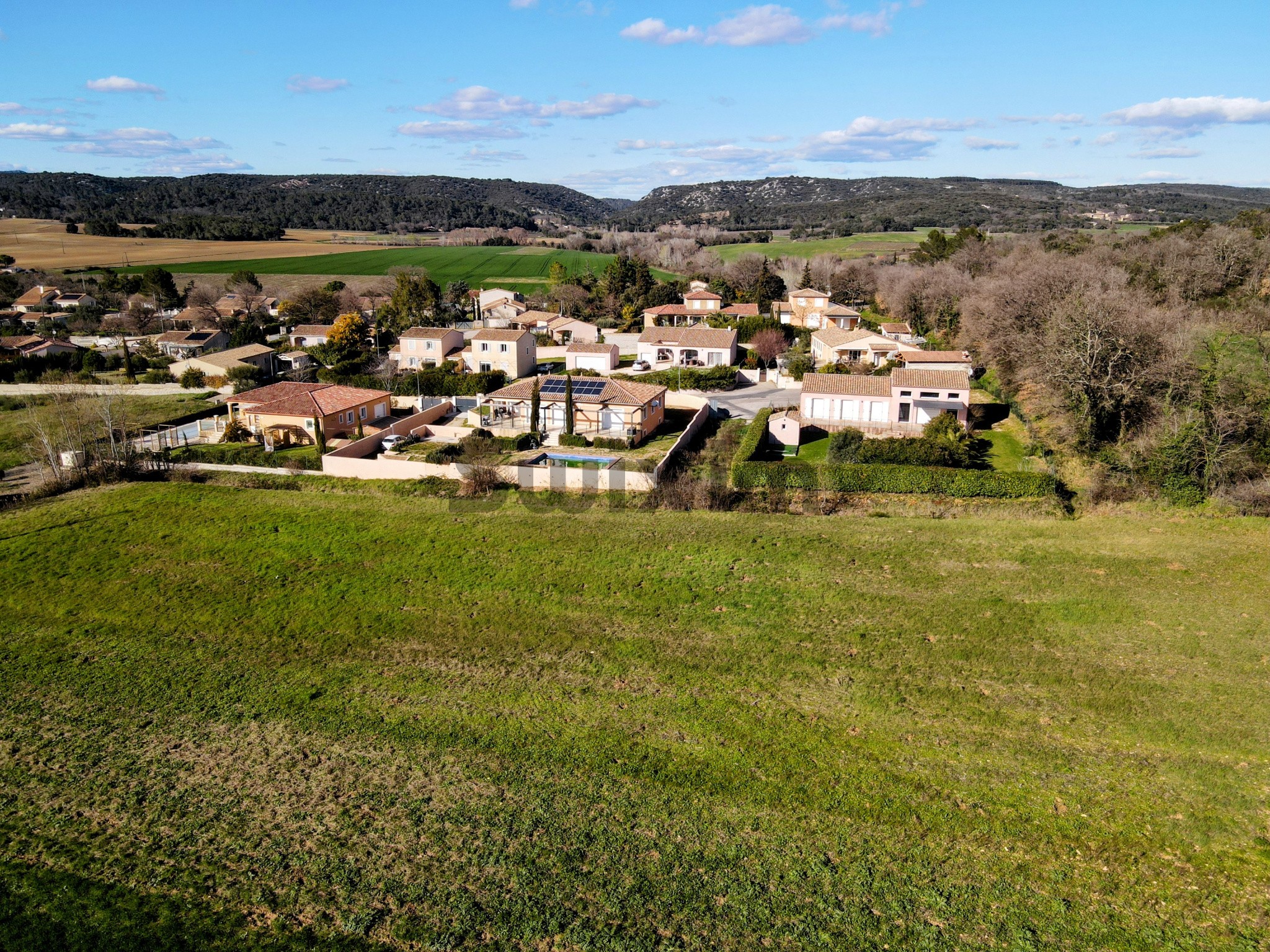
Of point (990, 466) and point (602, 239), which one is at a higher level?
point (602, 239)

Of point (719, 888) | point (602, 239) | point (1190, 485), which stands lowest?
point (719, 888)

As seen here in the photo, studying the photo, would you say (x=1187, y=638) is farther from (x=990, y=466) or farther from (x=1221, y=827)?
(x=990, y=466)

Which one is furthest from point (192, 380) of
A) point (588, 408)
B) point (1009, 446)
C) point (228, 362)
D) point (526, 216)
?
point (526, 216)

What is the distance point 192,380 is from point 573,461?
33103 mm

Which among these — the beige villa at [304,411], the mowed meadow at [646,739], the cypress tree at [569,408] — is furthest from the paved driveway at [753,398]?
the beige villa at [304,411]

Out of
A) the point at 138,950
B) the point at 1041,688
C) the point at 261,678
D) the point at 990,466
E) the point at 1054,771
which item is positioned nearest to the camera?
the point at 138,950

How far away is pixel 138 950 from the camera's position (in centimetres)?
1119

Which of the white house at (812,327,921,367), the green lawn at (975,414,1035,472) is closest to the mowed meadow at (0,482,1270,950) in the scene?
the green lawn at (975,414,1035,472)

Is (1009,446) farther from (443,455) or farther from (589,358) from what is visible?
(589,358)

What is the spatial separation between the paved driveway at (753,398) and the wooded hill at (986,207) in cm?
9230

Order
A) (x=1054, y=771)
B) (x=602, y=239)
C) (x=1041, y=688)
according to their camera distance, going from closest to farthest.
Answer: (x=1054, y=771) → (x=1041, y=688) → (x=602, y=239)

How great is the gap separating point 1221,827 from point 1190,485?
17490 mm

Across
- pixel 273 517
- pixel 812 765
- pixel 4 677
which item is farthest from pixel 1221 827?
pixel 273 517

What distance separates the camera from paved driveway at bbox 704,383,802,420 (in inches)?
1656
